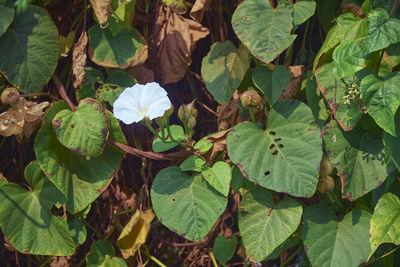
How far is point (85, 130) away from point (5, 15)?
1.16 feet

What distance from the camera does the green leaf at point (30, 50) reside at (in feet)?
3.95

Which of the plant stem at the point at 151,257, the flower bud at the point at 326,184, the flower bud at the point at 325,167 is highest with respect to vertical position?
the flower bud at the point at 325,167

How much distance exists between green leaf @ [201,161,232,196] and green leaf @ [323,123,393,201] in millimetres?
230

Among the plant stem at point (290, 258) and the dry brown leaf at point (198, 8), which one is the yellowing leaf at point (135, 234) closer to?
the plant stem at point (290, 258)

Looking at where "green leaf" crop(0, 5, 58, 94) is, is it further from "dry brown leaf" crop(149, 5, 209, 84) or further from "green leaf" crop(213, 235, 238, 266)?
"green leaf" crop(213, 235, 238, 266)

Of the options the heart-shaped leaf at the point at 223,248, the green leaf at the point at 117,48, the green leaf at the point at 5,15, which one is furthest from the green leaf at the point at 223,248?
the green leaf at the point at 5,15

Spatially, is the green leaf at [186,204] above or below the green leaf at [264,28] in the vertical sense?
below

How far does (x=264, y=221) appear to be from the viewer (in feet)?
3.70

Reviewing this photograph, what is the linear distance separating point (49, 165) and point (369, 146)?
0.74 meters

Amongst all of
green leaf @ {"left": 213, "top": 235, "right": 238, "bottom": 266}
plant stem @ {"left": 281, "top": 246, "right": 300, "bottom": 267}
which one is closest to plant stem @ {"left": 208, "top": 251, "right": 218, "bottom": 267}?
green leaf @ {"left": 213, "top": 235, "right": 238, "bottom": 266}

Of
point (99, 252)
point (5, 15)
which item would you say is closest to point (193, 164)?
point (99, 252)

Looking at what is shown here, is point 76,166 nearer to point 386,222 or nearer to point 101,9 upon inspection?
point 101,9

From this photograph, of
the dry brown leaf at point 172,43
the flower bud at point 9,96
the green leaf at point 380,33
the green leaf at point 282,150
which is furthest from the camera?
the dry brown leaf at point 172,43

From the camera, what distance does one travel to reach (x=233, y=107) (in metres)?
1.25
